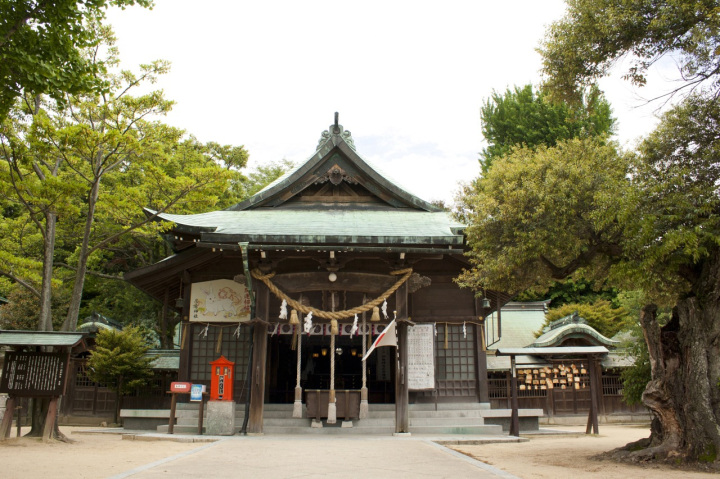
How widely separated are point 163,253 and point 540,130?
23.8 m

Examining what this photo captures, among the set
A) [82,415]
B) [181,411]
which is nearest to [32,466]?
[181,411]

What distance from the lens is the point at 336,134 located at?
1647cm

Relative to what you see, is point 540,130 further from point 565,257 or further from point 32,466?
point 32,466

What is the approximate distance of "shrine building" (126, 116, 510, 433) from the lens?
42.9ft

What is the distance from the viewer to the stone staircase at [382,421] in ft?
43.0

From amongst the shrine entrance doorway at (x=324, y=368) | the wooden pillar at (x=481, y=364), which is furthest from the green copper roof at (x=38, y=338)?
the wooden pillar at (x=481, y=364)

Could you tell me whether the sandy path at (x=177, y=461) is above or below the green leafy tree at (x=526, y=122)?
below

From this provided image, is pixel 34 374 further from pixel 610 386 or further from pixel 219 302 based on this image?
pixel 610 386

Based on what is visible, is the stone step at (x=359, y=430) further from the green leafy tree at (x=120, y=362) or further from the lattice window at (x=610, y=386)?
the lattice window at (x=610, y=386)

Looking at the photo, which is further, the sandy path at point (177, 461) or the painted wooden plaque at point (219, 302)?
the painted wooden plaque at point (219, 302)

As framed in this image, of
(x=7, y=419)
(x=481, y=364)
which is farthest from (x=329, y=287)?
(x=7, y=419)

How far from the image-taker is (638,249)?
792cm

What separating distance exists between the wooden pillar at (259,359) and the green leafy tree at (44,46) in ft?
20.7

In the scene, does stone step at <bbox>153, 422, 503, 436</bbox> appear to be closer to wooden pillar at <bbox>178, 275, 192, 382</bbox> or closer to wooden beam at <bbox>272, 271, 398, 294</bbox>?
wooden pillar at <bbox>178, 275, 192, 382</bbox>
